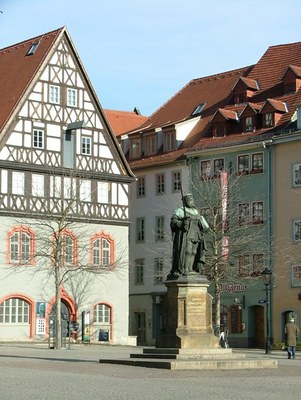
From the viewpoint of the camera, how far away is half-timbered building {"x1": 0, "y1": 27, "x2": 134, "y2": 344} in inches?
2215

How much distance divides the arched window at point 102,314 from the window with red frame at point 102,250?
2.44 metres

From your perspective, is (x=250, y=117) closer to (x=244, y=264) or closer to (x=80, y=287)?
(x=244, y=264)

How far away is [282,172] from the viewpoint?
58.6 metres

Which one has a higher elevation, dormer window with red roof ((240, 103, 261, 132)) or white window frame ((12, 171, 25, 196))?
dormer window with red roof ((240, 103, 261, 132))

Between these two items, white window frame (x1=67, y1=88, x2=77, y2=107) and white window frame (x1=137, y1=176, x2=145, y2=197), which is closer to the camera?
white window frame (x1=67, y1=88, x2=77, y2=107)

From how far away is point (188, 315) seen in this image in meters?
29.0

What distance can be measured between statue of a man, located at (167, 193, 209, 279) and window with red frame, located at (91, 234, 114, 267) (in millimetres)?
30584

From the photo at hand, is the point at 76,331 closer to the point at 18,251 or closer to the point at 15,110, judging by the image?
the point at 18,251

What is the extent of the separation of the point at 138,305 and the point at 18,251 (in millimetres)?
12271

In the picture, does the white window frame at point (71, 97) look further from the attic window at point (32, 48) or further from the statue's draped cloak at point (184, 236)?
the statue's draped cloak at point (184, 236)

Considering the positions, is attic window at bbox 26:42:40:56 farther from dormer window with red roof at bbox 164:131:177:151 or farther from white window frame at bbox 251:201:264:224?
white window frame at bbox 251:201:264:224

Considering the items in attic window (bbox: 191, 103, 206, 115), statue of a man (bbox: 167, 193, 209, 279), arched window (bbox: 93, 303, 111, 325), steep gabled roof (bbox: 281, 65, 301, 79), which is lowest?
arched window (bbox: 93, 303, 111, 325)

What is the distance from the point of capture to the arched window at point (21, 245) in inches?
2222

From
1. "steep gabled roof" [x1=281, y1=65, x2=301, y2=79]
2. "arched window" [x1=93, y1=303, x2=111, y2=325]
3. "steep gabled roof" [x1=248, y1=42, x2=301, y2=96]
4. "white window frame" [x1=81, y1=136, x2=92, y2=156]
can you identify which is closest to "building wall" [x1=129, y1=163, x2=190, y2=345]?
"arched window" [x1=93, y1=303, x2=111, y2=325]
